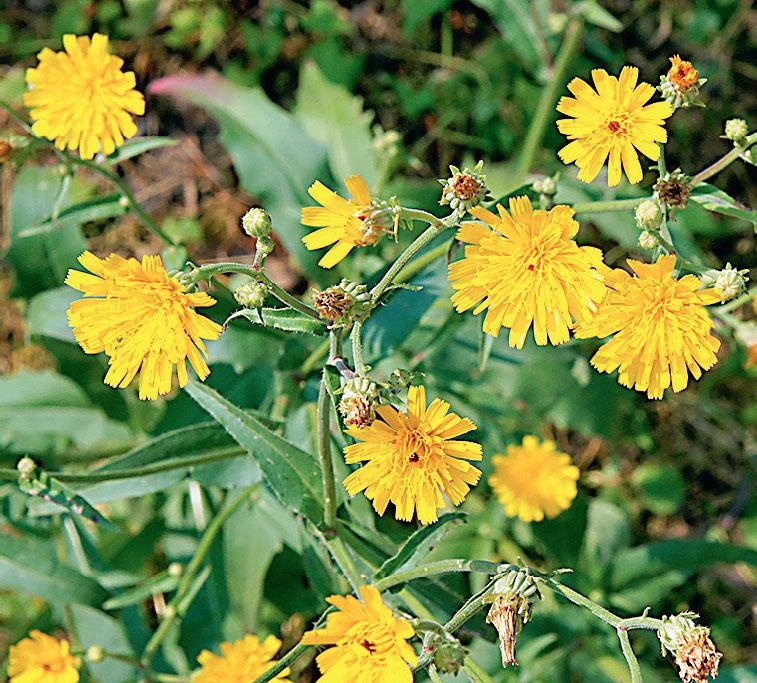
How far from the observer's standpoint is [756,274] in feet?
18.1

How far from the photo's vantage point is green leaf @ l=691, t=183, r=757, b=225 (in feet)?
9.87

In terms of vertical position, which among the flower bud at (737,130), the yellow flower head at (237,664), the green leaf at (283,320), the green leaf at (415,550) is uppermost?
the flower bud at (737,130)

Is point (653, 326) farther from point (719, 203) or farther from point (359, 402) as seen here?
point (359, 402)

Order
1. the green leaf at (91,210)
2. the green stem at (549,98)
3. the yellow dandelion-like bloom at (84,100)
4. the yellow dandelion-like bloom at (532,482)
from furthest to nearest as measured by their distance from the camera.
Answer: the green stem at (549,98) < the yellow dandelion-like bloom at (532,482) < the green leaf at (91,210) < the yellow dandelion-like bloom at (84,100)

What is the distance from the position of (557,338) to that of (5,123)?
4.75m

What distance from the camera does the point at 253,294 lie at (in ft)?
8.76

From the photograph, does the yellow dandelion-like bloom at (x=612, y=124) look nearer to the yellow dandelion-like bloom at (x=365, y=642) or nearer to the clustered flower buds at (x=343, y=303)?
the clustered flower buds at (x=343, y=303)

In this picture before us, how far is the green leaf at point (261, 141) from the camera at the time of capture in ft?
15.8

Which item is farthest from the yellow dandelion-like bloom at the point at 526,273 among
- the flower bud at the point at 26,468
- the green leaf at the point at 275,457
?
the flower bud at the point at 26,468

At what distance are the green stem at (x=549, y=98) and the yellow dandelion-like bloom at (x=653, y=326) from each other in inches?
81.5

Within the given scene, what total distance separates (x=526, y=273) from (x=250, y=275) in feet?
2.88

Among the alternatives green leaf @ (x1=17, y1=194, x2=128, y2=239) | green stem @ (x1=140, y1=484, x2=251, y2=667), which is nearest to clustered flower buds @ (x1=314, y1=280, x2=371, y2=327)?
green stem @ (x1=140, y1=484, x2=251, y2=667)

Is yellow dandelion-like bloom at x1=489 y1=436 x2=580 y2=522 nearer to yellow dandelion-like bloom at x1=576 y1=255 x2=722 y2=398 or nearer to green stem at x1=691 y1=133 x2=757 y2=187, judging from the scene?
yellow dandelion-like bloom at x1=576 y1=255 x2=722 y2=398

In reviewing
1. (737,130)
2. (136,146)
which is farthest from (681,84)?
(136,146)
